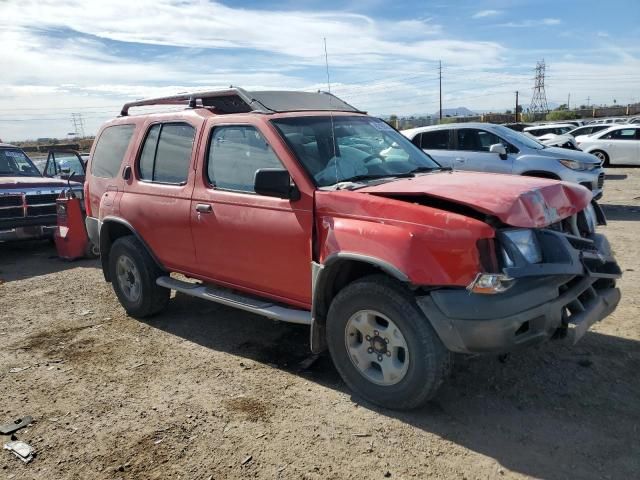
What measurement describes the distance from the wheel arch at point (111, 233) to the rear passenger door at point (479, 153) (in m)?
6.84

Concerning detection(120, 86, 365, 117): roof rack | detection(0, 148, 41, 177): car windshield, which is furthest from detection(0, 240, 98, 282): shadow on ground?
detection(120, 86, 365, 117): roof rack

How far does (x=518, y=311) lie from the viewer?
3094 millimetres

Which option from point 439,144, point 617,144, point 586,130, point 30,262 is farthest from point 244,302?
point 586,130

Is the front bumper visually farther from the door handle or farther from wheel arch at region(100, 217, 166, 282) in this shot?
wheel arch at region(100, 217, 166, 282)

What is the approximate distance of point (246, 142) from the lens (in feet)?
14.4


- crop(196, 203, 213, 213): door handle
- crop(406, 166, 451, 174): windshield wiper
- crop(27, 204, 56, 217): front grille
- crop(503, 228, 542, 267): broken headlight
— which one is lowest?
crop(27, 204, 56, 217): front grille

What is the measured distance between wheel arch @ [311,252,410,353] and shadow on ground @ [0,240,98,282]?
19.1 ft

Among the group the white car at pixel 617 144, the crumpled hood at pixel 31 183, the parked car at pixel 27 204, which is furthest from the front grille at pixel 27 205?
the white car at pixel 617 144

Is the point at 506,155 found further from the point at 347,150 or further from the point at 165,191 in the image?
the point at 165,191

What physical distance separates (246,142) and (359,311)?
1.74 metres

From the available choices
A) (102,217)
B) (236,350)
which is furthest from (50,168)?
(236,350)

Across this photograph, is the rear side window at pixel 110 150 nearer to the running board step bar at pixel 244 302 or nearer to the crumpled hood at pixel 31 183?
the running board step bar at pixel 244 302

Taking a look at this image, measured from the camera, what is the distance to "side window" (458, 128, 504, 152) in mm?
10625

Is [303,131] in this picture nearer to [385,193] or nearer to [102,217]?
[385,193]
